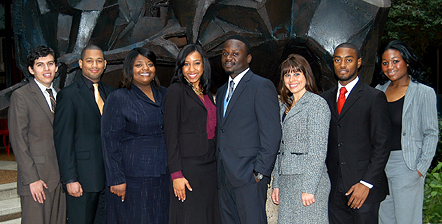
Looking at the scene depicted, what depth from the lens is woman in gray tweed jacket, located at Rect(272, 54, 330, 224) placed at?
7.86ft

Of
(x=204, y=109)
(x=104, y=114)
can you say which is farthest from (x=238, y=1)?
(x=104, y=114)

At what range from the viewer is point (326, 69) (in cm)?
427

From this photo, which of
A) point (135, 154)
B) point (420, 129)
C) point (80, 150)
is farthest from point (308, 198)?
point (80, 150)

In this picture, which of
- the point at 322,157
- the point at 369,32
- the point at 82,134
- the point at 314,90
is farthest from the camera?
the point at 369,32

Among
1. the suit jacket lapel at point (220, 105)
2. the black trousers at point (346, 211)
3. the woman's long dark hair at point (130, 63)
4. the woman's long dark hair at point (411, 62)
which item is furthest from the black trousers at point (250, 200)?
the woman's long dark hair at point (411, 62)

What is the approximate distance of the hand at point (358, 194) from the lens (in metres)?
2.50

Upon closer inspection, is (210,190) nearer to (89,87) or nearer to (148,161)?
(148,161)

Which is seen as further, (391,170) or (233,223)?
(391,170)

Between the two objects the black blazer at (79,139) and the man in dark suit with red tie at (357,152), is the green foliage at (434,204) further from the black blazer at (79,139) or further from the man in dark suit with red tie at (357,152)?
the black blazer at (79,139)

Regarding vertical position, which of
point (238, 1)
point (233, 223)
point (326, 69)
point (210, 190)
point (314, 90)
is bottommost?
point (233, 223)

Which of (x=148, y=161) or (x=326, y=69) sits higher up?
(x=326, y=69)

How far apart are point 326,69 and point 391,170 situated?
1754 mm

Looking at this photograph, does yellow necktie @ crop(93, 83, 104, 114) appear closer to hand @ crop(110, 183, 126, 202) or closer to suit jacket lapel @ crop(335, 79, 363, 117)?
hand @ crop(110, 183, 126, 202)

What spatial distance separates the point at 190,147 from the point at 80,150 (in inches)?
35.0
